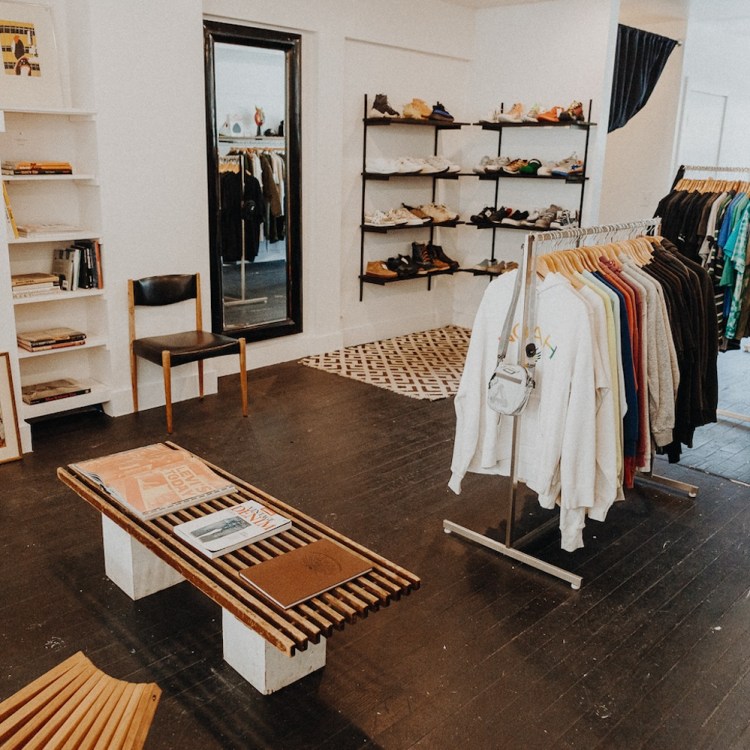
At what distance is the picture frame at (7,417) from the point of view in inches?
153

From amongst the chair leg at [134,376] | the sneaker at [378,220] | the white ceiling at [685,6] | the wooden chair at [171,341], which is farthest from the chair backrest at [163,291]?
the white ceiling at [685,6]

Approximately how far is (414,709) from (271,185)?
13.5ft

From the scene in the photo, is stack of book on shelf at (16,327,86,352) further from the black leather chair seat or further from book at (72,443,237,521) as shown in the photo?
book at (72,443,237,521)

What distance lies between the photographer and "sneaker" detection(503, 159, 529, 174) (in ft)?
20.3

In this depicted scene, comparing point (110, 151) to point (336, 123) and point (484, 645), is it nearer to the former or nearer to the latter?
point (336, 123)

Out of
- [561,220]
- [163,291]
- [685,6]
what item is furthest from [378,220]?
[685,6]

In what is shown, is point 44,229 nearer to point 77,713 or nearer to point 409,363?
point 409,363

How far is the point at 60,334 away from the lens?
14.4ft

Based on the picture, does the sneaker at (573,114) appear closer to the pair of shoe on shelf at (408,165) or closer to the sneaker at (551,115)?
the sneaker at (551,115)

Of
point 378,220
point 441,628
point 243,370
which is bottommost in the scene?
point 441,628

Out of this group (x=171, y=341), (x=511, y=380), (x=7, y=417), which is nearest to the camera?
(x=511, y=380)

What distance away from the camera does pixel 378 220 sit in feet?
20.1

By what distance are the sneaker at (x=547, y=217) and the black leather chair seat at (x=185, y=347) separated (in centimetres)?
280

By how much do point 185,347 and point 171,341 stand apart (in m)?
0.18
